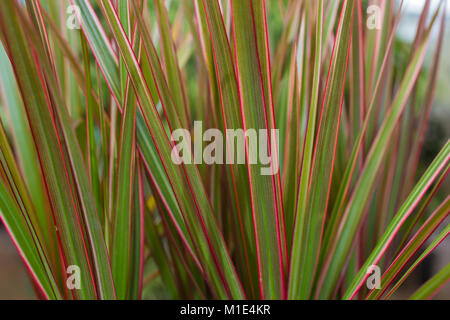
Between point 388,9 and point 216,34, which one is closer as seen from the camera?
point 216,34

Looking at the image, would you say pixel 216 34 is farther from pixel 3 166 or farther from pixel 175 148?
pixel 3 166

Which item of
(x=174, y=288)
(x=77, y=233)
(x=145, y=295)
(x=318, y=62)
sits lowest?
(x=145, y=295)

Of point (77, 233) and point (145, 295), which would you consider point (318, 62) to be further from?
point (145, 295)

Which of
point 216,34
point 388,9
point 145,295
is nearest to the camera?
point 216,34

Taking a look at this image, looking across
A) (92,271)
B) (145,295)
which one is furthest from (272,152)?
(145,295)

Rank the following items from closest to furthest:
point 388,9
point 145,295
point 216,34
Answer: point 216,34
point 388,9
point 145,295

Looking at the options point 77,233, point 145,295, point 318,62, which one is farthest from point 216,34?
point 145,295

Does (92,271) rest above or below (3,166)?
below
